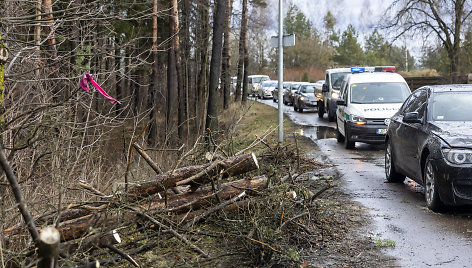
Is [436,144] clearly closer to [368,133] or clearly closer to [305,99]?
[368,133]

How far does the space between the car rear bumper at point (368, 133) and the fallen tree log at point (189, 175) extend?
29.5ft

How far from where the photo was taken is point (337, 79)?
2592cm

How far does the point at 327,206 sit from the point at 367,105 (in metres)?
8.11

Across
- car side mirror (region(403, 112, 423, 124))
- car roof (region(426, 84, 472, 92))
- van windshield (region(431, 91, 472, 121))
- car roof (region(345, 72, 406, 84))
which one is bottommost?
car side mirror (region(403, 112, 423, 124))

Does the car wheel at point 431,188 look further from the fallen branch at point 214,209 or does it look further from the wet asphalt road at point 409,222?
the fallen branch at point 214,209

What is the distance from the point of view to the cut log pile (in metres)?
5.69

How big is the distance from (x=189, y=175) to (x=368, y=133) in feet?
31.3

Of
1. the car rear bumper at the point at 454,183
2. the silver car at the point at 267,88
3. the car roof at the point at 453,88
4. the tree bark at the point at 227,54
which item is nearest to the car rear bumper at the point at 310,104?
the tree bark at the point at 227,54

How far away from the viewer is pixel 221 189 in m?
6.78

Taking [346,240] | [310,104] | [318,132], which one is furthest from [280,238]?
[310,104]

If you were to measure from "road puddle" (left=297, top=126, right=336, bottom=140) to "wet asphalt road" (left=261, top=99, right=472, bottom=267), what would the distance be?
6.64 m

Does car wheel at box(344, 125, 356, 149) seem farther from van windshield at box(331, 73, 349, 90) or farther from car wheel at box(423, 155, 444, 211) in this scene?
van windshield at box(331, 73, 349, 90)

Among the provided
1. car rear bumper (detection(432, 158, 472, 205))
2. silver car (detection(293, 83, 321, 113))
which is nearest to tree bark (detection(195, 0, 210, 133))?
silver car (detection(293, 83, 321, 113))

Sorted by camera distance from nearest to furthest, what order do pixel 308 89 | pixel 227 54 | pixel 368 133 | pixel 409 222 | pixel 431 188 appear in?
pixel 409 222 < pixel 431 188 < pixel 368 133 < pixel 227 54 < pixel 308 89
